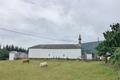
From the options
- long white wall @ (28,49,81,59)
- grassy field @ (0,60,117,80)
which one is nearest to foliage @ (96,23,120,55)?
grassy field @ (0,60,117,80)

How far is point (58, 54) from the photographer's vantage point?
90562mm

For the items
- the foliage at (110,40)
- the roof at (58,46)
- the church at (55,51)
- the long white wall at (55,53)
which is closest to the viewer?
the foliage at (110,40)

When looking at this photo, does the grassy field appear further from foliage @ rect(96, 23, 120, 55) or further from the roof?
the roof

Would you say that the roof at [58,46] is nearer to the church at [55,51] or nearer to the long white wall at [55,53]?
the church at [55,51]

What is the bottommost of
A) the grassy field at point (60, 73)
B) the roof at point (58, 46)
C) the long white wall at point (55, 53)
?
the grassy field at point (60, 73)

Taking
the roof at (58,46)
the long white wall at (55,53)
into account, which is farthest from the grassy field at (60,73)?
the roof at (58,46)

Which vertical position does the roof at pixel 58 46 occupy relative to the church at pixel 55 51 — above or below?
above

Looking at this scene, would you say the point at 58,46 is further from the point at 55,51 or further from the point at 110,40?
the point at 110,40

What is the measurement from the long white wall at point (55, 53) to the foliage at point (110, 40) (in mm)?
44582

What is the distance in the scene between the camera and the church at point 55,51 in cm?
8944

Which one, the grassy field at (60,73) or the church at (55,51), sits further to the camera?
the church at (55,51)

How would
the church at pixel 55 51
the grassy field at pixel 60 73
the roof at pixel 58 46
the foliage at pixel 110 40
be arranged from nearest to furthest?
the grassy field at pixel 60 73 < the foliage at pixel 110 40 < the church at pixel 55 51 < the roof at pixel 58 46

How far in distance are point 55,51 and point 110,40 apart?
1972 inches

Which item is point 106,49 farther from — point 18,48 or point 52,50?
point 18,48
